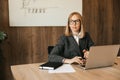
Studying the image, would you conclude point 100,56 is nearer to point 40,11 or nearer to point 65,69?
point 65,69

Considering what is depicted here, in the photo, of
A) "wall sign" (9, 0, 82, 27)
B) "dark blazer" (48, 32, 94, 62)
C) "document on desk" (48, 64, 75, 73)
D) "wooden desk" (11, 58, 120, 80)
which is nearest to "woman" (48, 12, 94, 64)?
"dark blazer" (48, 32, 94, 62)

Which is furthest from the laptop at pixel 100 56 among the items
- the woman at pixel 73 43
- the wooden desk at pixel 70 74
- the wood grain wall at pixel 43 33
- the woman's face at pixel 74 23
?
the wood grain wall at pixel 43 33

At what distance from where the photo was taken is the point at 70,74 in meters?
1.67

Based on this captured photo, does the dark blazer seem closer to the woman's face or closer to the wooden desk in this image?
the woman's face

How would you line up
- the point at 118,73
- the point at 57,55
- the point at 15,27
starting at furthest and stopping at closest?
the point at 15,27, the point at 57,55, the point at 118,73

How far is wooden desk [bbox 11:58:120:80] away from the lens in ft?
5.09

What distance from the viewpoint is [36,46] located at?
3.46 meters

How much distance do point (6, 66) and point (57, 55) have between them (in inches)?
58.1

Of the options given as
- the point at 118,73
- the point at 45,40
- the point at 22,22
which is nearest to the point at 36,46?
the point at 45,40

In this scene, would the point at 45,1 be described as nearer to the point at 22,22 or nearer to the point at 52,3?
the point at 52,3

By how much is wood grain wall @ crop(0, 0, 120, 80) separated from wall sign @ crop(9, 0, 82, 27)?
0.09 m

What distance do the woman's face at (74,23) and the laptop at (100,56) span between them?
568 mm

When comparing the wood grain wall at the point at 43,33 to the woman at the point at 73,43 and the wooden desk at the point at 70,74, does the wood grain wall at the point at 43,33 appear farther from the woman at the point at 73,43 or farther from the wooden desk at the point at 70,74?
the wooden desk at the point at 70,74

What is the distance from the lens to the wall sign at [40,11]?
326 centimetres
